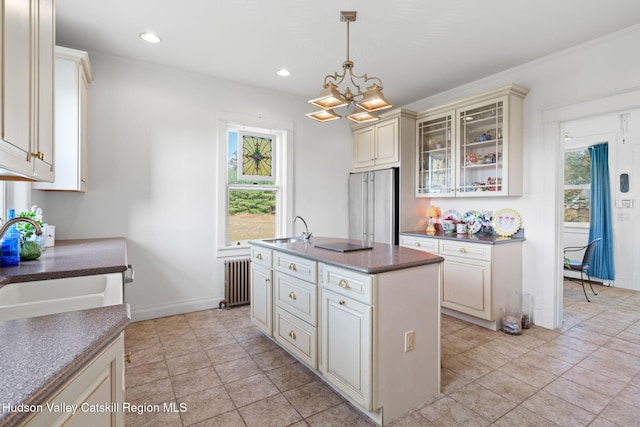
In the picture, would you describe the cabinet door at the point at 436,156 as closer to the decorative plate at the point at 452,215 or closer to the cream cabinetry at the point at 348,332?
the decorative plate at the point at 452,215

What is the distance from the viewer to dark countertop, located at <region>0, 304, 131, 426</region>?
0.64 m

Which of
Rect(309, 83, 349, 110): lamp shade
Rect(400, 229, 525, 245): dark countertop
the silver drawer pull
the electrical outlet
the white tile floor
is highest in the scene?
Rect(309, 83, 349, 110): lamp shade

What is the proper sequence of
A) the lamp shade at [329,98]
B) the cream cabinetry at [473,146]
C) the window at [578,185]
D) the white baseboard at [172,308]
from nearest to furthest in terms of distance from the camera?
1. the lamp shade at [329,98]
2. the cream cabinetry at [473,146]
3. the white baseboard at [172,308]
4. the window at [578,185]

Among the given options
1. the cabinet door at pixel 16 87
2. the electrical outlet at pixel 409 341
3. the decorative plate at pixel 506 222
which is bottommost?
the electrical outlet at pixel 409 341

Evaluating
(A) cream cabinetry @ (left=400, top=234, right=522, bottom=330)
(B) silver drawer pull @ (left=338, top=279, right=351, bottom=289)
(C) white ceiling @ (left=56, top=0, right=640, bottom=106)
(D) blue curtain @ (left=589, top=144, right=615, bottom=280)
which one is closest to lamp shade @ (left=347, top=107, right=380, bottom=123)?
(C) white ceiling @ (left=56, top=0, right=640, bottom=106)

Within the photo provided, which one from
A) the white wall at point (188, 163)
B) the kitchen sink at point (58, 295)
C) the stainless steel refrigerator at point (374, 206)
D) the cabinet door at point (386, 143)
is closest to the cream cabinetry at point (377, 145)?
the cabinet door at point (386, 143)

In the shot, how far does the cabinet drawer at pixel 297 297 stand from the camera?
2.25m

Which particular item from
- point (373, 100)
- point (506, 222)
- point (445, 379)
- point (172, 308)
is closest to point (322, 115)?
point (373, 100)

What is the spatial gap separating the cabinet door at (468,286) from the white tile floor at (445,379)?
8.4 inches

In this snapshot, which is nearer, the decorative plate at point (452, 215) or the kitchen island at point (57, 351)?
the kitchen island at point (57, 351)

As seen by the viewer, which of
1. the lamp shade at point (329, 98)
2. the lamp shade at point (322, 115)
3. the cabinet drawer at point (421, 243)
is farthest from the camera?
the cabinet drawer at point (421, 243)

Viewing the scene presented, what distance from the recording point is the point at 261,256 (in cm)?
291

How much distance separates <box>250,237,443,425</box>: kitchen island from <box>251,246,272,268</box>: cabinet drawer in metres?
0.40

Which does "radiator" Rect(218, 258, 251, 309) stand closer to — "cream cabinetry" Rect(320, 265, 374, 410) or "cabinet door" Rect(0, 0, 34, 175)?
"cream cabinetry" Rect(320, 265, 374, 410)
